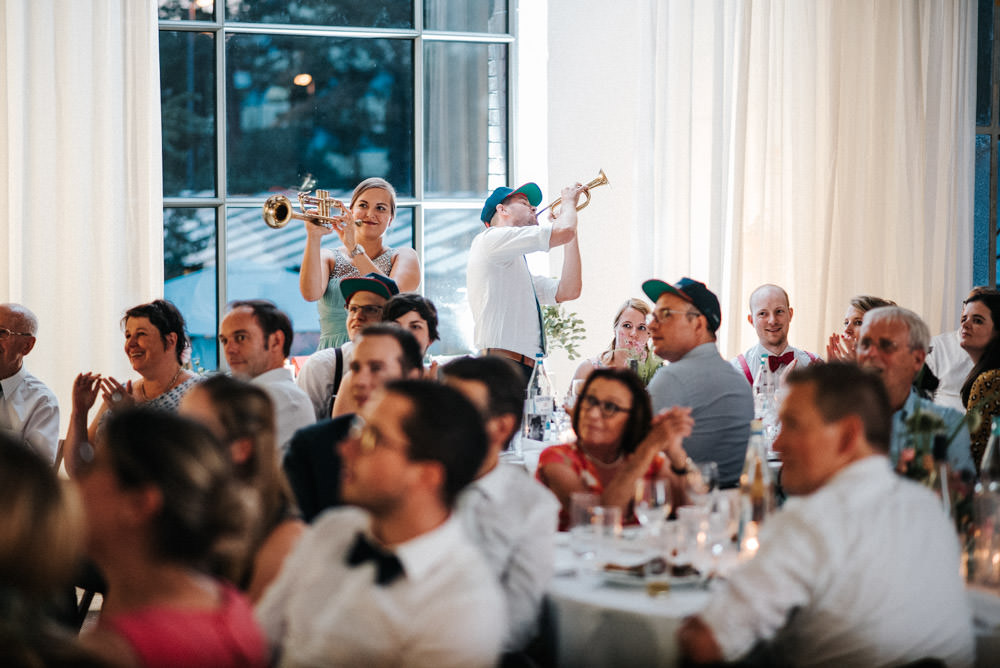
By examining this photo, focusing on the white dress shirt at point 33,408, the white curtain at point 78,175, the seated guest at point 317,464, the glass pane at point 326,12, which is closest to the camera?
the seated guest at point 317,464

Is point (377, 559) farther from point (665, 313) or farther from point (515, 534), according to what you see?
point (665, 313)

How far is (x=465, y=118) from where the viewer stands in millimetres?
7770

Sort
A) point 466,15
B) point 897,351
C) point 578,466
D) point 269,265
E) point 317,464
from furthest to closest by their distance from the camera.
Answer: point 466,15 < point 269,265 < point 897,351 < point 578,466 < point 317,464

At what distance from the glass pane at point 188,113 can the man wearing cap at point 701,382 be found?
416cm

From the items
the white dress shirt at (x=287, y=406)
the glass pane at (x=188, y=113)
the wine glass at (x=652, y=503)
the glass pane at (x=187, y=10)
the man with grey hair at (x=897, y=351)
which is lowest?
the wine glass at (x=652, y=503)

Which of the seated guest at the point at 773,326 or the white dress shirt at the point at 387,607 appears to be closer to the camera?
the white dress shirt at the point at 387,607

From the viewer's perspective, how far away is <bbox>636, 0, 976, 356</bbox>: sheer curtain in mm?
7078

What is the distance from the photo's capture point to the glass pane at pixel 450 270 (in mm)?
7715

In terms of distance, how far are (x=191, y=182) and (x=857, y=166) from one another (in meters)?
4.29

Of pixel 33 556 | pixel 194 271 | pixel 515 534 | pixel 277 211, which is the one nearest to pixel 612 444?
pixel 515 534

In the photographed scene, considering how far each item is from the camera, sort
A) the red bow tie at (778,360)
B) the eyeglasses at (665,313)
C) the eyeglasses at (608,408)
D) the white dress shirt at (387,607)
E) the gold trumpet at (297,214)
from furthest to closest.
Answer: the red bow tie at (778,360) < the gold trumpet at (297,214) < the eyeglasses at (665,313) < the eyeglasses at (608,408) < the white dress shirt at (387,607)

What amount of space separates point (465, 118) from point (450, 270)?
1059 mm

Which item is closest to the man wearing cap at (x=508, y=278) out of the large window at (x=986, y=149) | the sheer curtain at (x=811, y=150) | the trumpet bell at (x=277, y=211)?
the trumpet bell at (x=277, y=211)

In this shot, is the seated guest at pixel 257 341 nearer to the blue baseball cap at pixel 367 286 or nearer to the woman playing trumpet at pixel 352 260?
the blue baseball cap at pixel 367 286
